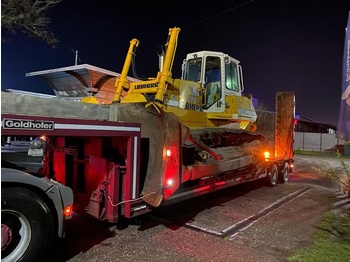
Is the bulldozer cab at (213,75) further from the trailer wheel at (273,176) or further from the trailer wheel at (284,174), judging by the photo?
the trailer wheel at (284,174)

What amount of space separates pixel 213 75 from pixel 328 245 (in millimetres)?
5216

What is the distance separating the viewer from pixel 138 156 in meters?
4.25

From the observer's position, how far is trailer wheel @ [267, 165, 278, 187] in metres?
9.65

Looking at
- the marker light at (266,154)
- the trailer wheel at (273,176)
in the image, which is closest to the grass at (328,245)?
the marker light at (266,154)

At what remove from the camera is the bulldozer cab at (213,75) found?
832cm

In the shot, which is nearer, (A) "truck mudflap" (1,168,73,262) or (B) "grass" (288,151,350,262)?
(A) "truck mudflap" (1,168,73,262)

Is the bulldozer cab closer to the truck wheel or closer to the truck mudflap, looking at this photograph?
the truck mudflap

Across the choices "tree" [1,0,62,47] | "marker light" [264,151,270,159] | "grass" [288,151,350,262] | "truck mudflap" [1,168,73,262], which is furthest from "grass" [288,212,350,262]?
"tree" [1,0,62,47]

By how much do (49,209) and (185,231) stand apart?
2.46 metres

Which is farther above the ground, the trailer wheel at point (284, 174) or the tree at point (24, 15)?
the tree at point (24, 15)

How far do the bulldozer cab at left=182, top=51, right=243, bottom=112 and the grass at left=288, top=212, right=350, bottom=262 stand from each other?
3779 millimetres

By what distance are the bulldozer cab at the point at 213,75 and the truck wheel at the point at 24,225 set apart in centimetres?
564

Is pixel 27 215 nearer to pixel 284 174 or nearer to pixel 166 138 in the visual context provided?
pixel 166 138

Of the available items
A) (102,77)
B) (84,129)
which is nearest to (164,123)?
(84,129)
